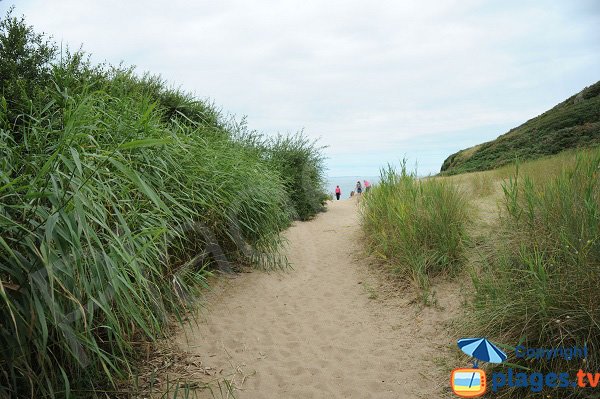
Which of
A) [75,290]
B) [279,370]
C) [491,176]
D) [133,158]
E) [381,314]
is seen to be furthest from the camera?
[491,176]

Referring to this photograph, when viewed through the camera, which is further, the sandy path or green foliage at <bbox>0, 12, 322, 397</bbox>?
the sandy path

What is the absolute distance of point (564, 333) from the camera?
234 cm

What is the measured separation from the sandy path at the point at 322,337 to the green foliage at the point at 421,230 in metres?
0.33

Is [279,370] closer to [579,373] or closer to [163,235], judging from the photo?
[163,235]

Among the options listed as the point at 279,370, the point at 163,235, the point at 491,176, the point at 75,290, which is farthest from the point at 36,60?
the point at 491,176

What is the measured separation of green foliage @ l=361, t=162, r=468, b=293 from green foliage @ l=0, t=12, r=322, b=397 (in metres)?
1.70

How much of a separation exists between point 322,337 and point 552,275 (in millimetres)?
2064

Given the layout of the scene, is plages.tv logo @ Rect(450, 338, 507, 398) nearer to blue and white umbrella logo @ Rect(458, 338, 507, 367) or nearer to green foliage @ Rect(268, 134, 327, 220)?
blue and white umbrella logo @ Rect(458, 338, 507, 367)

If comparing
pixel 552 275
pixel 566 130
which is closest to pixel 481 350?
pixel 552 275

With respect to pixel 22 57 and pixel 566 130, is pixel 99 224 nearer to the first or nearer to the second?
pixel 22 57

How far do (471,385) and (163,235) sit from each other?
2.62 metres

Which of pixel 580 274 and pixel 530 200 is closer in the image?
pixel 580 274

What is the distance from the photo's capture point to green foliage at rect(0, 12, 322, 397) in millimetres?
1834

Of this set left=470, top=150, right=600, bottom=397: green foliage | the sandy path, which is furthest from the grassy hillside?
the sandy path
